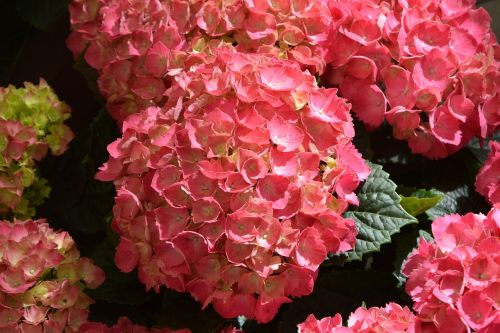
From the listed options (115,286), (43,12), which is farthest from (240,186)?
(43,12)

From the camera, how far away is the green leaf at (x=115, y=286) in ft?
4.26

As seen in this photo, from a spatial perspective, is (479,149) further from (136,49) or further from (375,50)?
(136,49)

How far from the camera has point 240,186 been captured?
1062 mm

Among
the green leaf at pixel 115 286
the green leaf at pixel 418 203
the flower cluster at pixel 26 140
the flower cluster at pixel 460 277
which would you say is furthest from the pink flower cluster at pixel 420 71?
the flower cluster at pixel 26 140

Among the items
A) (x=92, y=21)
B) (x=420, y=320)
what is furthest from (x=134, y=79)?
(x=420, y=320)

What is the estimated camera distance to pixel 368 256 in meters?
1.33

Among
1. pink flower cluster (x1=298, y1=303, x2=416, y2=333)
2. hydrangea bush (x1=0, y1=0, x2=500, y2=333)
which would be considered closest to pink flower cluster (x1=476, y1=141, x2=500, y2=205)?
hydrangea bush (x1=0, y1=0, x2=500, y2=333)

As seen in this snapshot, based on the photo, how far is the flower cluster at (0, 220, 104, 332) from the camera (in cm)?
124

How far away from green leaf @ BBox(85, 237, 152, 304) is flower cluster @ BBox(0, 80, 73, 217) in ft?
0.75

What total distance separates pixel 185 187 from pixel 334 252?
9.4 inches

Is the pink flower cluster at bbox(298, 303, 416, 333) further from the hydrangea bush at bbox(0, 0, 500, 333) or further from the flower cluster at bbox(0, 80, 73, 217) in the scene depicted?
the flower cluster at bbox(0, 80, 73, 217)

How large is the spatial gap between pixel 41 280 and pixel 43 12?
0.81 m

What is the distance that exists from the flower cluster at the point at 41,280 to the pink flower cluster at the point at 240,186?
164 mm

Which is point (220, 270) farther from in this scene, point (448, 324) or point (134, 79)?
point (134, 79)
